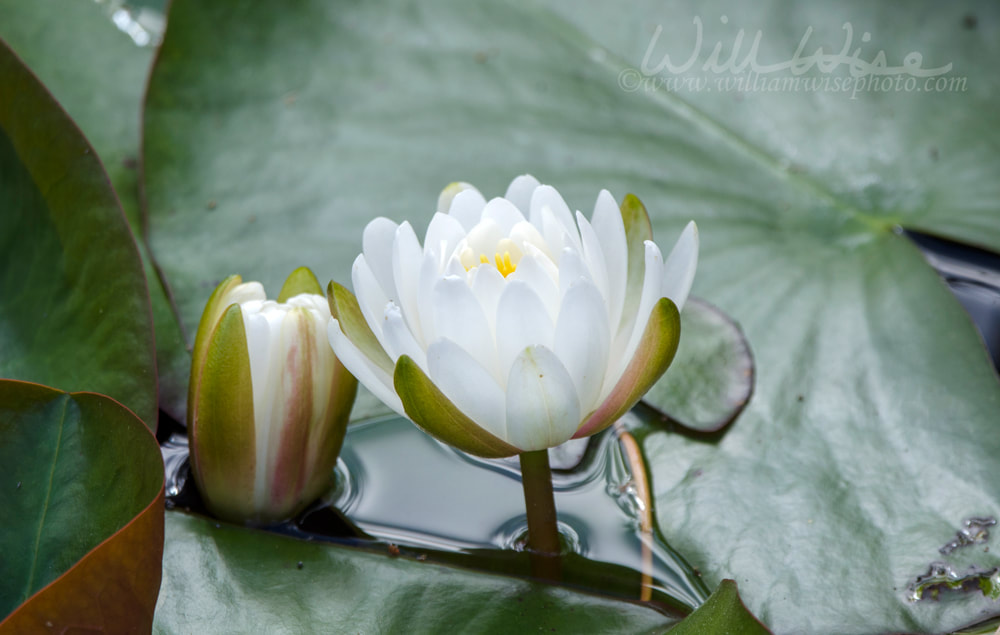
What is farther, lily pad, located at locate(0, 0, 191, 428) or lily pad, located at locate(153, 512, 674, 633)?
lily pad, located at locate(0, 0, 191, 428)

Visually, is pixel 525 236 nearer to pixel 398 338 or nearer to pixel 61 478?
pixel 398 338

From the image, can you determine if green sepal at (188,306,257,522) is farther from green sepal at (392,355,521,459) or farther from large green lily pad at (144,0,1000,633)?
large green lily pad at (144,0,1000,633)

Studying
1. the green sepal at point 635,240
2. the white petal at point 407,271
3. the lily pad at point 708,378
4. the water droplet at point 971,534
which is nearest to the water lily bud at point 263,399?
the white petal at point 407,271

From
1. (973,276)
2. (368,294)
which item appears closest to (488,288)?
(368,294)

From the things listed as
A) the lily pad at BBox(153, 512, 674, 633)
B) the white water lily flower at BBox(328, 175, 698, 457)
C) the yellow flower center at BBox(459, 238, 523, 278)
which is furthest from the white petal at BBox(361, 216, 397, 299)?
the lily pad at BBox(153, 512, 674, 633)

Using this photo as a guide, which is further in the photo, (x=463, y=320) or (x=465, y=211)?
(x=465, y=211)

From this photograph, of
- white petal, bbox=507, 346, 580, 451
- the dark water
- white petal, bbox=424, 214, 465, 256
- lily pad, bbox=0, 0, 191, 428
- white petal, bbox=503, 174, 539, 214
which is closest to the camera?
white petal, bbox=507, 346, 580, 451

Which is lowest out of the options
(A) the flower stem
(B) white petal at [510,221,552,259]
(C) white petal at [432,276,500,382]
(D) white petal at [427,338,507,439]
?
(A) the flower stem
